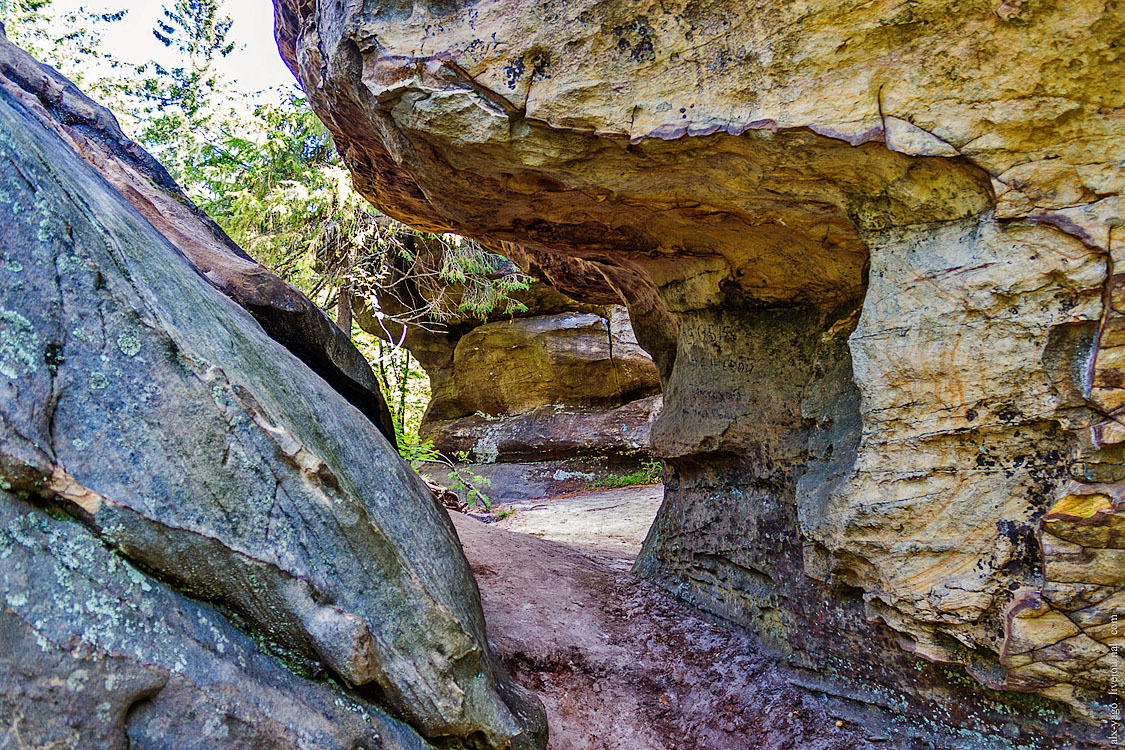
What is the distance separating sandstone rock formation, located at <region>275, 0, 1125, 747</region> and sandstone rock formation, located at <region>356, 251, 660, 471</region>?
7325mm

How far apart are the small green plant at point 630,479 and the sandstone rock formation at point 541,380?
351 mm

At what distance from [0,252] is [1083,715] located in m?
3.99

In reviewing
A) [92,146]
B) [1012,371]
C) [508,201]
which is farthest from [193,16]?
[1012,371]

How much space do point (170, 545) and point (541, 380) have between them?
33.2 feet

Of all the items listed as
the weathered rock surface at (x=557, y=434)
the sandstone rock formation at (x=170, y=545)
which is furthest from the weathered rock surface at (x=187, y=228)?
the weathered rock surface at (x=557, y=434)

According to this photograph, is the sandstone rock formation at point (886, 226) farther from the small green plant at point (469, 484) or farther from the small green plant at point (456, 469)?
the small green plant at point (469, 484)

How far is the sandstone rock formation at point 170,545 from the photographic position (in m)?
1.84

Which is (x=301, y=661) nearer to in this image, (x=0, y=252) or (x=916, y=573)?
(x=0, y=252)

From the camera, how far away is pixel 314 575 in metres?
2.22

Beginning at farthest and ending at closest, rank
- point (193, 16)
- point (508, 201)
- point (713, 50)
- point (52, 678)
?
point (193, 16) → point (508, 201) → point (713, 50) → point (52, 678)

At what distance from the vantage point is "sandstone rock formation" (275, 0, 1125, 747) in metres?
2.39

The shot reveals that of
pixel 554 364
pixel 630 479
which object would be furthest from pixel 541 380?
pixel 630 479

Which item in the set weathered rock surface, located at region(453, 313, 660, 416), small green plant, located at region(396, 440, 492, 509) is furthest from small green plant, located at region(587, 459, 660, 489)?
small green plant, located at region(396, 440, 492, 509)

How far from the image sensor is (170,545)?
2039 mm
